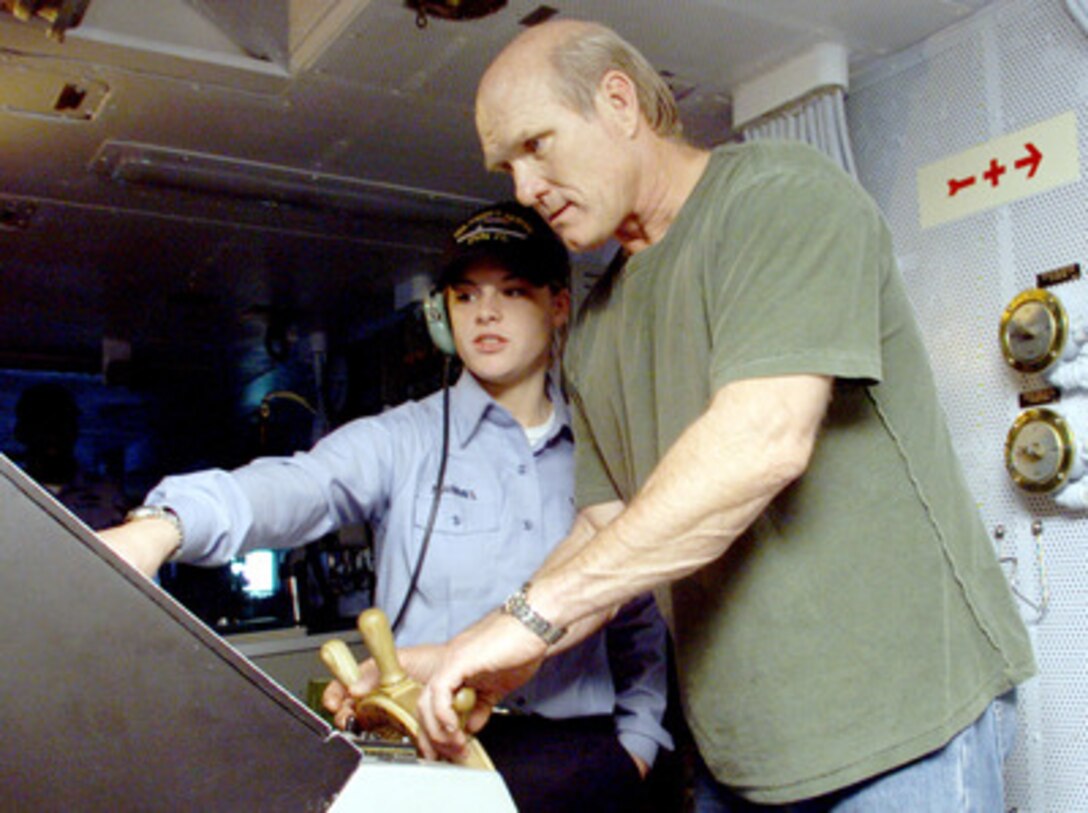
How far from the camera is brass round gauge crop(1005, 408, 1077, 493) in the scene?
2.11 meters

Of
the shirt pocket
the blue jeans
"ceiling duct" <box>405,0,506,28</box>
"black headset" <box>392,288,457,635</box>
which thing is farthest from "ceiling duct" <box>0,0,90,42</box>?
the blue jeans

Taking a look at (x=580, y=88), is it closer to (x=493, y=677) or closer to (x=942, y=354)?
→ (x=493, y=677)

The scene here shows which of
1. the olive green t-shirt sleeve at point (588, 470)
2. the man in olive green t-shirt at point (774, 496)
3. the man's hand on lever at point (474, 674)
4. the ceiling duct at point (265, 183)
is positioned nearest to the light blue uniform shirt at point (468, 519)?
the olive green t-shirt sleeve at point (588, 470)

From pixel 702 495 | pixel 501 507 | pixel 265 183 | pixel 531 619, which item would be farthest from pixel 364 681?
pixel 265 183

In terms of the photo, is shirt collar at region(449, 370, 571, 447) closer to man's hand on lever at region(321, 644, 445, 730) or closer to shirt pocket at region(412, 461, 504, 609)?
shirt pocket at region(412, 461, 504, 609)

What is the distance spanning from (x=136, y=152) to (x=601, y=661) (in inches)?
86.2

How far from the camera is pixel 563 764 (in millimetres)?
1730

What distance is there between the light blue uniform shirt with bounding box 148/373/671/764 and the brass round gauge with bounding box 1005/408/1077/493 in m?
0.82

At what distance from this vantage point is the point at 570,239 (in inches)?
61.6

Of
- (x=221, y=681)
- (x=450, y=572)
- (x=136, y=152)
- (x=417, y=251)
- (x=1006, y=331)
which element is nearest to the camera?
(x=221, y=681)

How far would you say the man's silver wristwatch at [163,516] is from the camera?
4.45ft

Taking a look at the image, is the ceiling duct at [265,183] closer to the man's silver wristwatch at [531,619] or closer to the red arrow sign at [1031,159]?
the red arrow sign at [1031,159]

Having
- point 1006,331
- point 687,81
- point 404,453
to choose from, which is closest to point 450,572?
point 404,453

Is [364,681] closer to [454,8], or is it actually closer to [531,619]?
[531,619]
